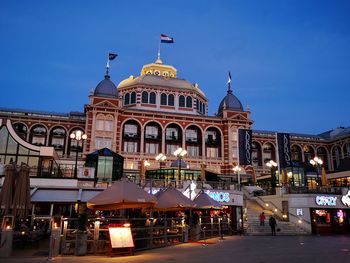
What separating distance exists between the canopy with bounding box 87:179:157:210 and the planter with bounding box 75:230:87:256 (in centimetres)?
129

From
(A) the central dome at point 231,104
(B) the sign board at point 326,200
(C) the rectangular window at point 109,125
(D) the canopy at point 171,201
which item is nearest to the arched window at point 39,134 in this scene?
(C) the rectangular window at point 109,125

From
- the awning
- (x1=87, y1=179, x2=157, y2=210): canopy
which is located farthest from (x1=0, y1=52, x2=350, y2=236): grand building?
(x1=87, y1=179, x2=157, y2=210): canopy

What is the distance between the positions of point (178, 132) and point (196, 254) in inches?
1749

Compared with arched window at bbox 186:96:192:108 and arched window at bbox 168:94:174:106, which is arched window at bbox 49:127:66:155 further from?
arched window at bbox 186:96:192:108

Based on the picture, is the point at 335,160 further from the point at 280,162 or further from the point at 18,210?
the point at 18,210

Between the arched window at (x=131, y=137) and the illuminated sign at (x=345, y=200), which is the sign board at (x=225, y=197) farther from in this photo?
the arched window at (x=131, y=137)

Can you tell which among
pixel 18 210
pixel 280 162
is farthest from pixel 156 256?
pixel 280 162

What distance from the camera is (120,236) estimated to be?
43.9ft

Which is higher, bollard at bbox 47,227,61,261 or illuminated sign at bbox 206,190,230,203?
illuminated sign at bbox 206,190,230,203

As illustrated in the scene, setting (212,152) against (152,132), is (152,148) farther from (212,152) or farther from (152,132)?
(212,152)

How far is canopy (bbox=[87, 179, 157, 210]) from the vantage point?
13.5 metres

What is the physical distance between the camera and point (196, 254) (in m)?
13.5

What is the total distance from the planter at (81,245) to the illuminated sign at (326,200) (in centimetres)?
2482

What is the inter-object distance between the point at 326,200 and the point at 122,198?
24940mm
